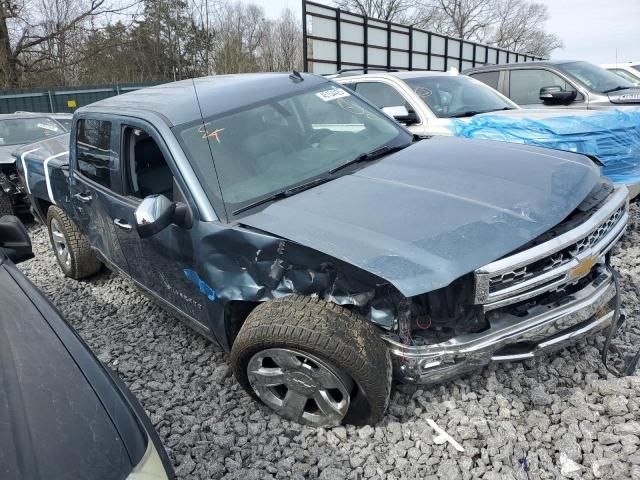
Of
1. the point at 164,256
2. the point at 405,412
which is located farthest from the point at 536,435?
the point at 164,256

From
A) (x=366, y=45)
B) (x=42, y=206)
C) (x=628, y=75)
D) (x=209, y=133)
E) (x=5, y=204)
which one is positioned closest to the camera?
(x=209, y=133)

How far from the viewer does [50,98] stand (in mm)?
17438

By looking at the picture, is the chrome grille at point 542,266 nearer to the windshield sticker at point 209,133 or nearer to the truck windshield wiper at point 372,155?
the truck windshield wiper at point 372,155

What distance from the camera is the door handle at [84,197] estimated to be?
147 inches

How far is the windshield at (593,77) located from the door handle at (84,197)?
6.41m

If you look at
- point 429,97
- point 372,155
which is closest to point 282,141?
point 372,155

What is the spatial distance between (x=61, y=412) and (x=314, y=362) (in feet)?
3.62

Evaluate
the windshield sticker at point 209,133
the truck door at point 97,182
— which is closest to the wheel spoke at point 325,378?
the windshield sticker at point 209,133

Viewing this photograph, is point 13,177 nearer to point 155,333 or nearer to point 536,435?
point 155,333

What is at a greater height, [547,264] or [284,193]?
[284,193]

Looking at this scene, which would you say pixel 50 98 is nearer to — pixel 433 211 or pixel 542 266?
pixel 433 211

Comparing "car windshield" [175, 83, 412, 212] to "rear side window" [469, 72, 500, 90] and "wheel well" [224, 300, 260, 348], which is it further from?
"rear side window" [469, 72, 500, 90]

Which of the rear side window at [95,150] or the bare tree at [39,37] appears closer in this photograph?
the rear side window at [95,150]

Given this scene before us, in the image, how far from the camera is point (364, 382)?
2.20 meters
